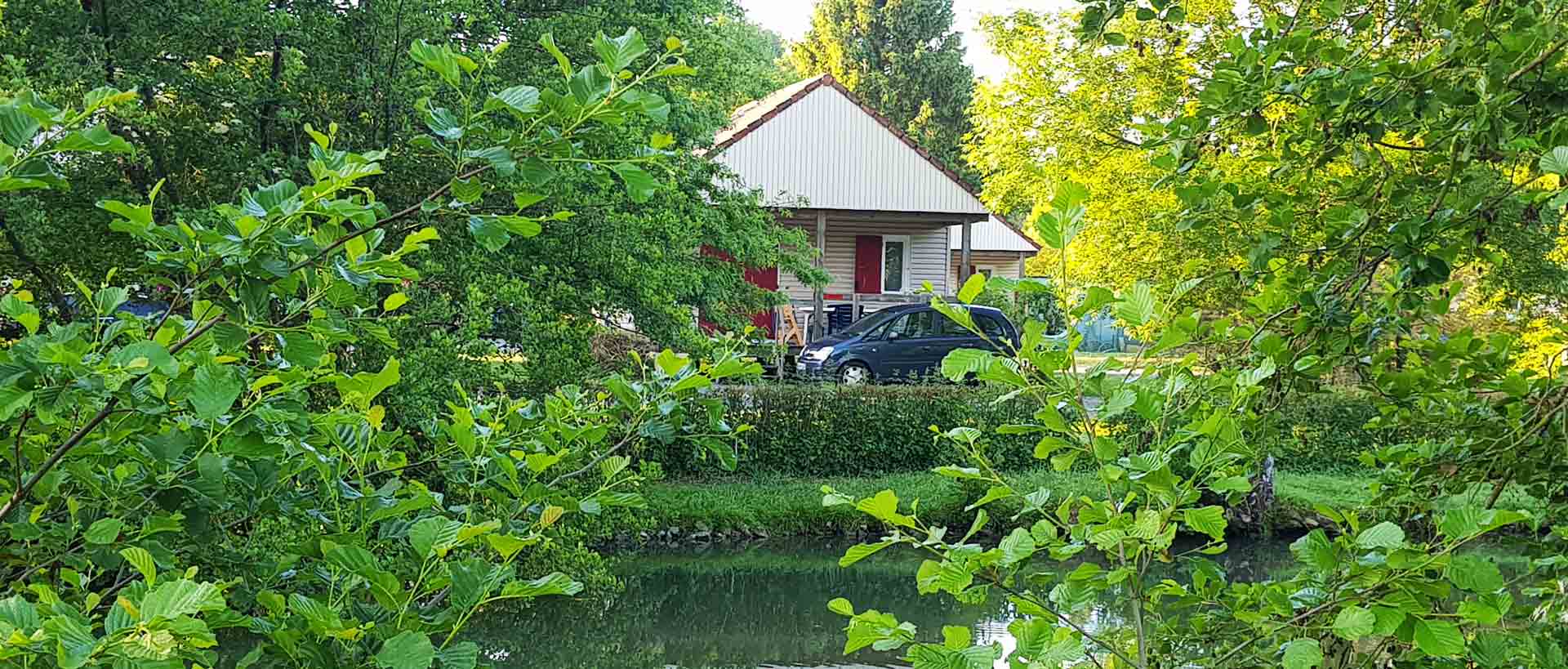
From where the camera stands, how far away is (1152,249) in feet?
41.0

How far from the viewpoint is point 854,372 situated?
18188 mm

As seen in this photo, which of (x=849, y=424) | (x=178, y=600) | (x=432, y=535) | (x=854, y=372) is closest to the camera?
(x=178, y=600)

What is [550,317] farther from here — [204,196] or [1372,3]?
[1372,3]

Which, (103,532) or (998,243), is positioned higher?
(103,532)

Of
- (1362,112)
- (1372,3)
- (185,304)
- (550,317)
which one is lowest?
(550,317)

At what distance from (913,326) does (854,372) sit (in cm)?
111

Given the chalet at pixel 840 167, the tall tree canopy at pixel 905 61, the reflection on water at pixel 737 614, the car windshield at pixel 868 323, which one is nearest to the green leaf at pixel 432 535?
the reflection on water at pixel 737 614

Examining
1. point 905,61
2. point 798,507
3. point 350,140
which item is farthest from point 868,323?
point 905,61

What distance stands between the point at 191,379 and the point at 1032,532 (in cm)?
105

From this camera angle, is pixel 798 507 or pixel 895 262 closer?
pixel 798 507

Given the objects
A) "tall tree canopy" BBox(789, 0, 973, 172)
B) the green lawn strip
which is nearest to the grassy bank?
the green lawn strip

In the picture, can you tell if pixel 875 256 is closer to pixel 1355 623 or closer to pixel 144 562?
pixel 1355 623

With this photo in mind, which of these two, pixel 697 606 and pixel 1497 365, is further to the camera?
pixel 697 606

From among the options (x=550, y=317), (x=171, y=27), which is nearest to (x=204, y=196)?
(x=171, y=27)
